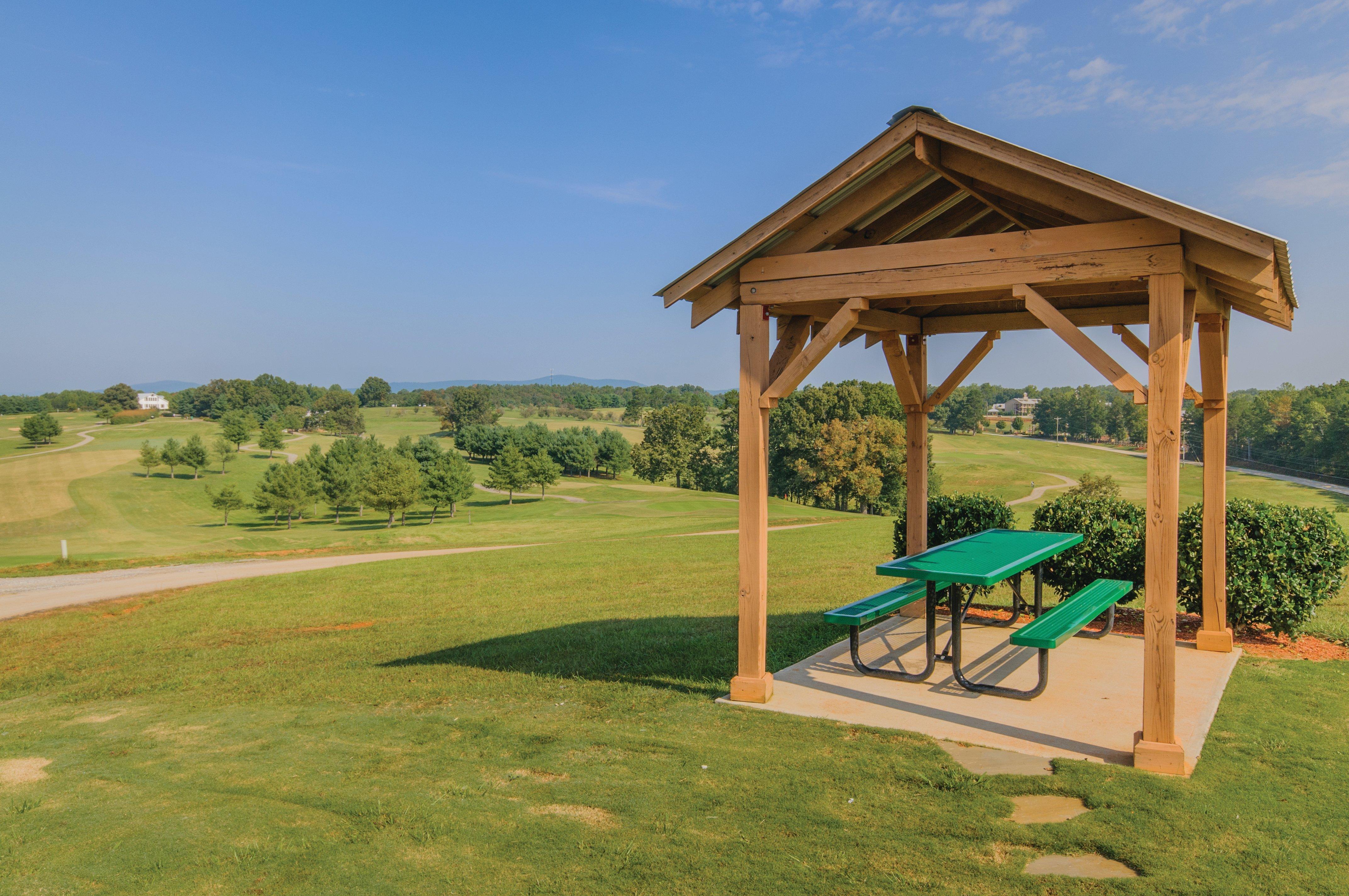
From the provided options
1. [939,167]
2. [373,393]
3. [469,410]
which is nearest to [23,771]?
[939,167]

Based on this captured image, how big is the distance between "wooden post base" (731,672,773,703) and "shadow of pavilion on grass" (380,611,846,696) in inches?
12.6

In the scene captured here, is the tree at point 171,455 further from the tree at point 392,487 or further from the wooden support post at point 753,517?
the wooden support post at point 753,517

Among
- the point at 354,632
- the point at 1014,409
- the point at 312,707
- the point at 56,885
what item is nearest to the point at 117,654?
the point at 354,632

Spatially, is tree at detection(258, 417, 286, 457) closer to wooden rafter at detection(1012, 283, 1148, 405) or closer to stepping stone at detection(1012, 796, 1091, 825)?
wooden rafter at detection(1012, 283, 1148, 405)

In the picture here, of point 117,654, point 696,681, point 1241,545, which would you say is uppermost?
point 1241,545

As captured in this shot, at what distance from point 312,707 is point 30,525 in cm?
5649

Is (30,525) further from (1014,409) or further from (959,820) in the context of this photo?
(1014,409)

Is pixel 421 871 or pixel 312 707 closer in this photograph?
pixel 421 871

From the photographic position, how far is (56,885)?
3.48 metres

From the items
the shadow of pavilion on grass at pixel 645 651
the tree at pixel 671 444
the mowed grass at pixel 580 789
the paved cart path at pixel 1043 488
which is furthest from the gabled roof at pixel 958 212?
the tree at pixel 671 444

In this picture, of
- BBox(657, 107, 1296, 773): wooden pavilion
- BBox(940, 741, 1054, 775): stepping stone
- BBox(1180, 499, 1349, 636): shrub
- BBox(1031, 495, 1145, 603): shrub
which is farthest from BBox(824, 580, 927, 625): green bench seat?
BBox(1180, 499, 1349, 636): shrub

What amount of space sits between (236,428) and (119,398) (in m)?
54.7

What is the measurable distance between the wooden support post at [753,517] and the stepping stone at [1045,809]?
2.23 m

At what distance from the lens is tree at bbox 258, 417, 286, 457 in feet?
276
